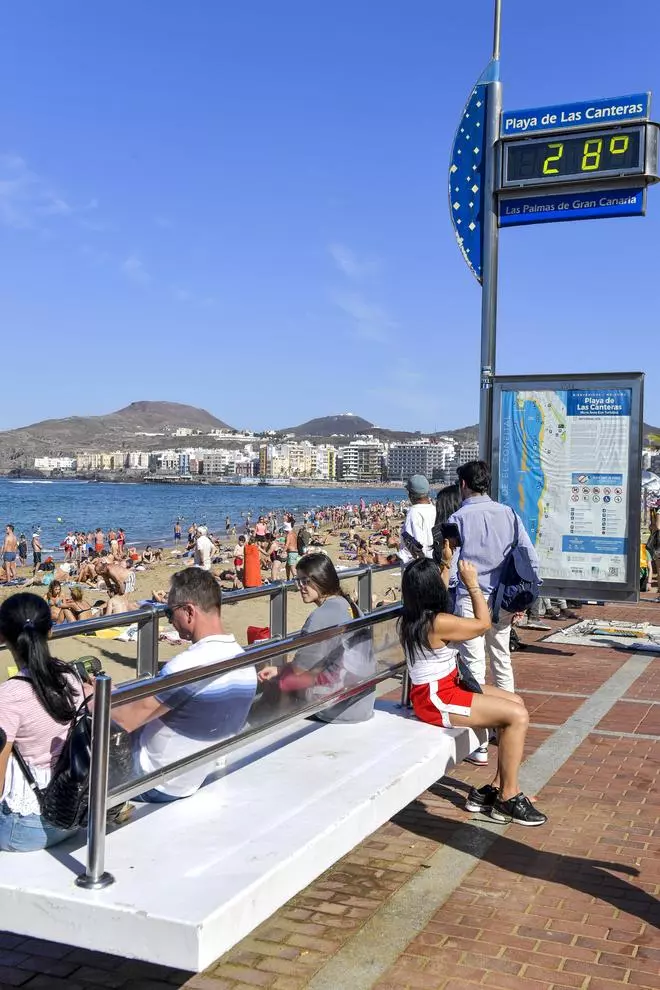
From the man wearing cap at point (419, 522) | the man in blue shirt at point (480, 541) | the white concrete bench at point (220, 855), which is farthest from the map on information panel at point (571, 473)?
the white concrete bench at point (220, 855)

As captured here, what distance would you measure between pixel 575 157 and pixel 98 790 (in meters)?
7.49

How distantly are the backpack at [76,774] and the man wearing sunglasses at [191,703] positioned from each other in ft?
0.22

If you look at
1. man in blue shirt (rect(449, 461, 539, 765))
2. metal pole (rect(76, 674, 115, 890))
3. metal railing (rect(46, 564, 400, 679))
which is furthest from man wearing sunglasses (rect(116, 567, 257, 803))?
man in blue shirt (rect(449, 461, 539, 765))

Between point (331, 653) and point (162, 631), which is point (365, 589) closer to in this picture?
point (331, 653)

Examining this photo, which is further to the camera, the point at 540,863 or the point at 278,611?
the point at 278,611

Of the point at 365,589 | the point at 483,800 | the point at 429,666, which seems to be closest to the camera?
the point at 429,666

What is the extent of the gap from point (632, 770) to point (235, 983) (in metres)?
3.26

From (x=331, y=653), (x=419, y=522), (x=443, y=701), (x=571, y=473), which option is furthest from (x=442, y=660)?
(x=571, y=473)

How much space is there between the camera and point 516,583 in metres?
5.52

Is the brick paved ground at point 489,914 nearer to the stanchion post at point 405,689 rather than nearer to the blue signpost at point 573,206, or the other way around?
the stanchion post at point 405,689

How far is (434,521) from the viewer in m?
6.90

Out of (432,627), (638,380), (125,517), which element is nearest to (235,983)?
(432,627)

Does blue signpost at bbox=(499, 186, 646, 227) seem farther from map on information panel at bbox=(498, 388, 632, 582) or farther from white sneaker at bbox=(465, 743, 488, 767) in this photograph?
white sneaker at bbox=(465, 743, 488, 767)

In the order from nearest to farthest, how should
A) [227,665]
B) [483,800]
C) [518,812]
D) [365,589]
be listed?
[227,665]
[518,812]
[483,800]
[365,589]
